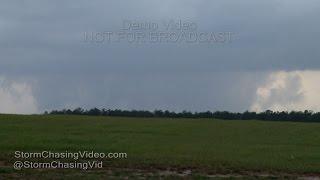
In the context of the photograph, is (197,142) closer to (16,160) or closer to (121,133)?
(121,133)

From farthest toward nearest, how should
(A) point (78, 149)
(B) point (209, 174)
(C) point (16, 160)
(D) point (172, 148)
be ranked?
(D) point (172, 148) < (A) point (78, 149) < (C) point (16, 160) < (B) point (209, 174)

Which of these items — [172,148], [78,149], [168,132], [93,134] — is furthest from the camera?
[168,132]

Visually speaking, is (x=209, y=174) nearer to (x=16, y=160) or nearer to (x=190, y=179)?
(x=190, y=179)

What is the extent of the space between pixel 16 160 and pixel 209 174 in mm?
8547

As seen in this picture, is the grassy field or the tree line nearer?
the grassy field

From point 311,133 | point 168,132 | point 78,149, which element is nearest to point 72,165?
point 78,149

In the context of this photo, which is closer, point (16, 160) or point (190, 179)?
point (190, 179)

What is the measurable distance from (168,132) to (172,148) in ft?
49.6

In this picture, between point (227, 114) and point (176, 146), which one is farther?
point (227, 114)

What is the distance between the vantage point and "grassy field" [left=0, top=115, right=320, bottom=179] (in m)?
27.4

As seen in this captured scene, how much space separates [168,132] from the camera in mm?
53562

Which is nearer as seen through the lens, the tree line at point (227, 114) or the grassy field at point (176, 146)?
the grassy field at point (176, 146)

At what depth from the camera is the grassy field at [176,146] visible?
2738cm

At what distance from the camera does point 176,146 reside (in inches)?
1580
